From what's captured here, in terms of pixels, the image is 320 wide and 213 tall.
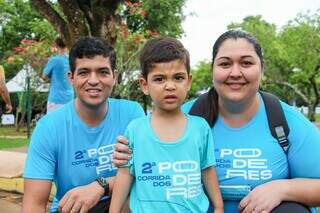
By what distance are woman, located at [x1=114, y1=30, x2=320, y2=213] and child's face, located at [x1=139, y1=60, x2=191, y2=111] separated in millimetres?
303

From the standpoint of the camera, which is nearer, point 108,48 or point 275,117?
point 275,117

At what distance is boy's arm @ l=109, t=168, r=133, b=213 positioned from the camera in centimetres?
262

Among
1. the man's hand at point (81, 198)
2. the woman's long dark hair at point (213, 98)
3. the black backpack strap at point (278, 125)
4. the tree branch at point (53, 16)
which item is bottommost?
the man's hand at point (81, 198)

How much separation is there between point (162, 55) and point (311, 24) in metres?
30.8

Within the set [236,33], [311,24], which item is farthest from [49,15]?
[311,24]

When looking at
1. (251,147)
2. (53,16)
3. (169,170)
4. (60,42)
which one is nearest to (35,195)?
(169,170)

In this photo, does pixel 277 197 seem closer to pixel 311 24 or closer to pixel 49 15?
pixel 49 15

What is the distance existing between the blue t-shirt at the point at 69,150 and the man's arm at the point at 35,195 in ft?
0.11

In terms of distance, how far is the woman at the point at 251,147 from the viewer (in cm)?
274

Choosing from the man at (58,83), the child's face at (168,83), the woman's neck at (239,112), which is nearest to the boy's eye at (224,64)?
the woman's neck at (239,112)

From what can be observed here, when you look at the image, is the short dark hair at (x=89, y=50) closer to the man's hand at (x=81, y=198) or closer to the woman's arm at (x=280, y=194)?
the man's hand at (x=81, y=198)

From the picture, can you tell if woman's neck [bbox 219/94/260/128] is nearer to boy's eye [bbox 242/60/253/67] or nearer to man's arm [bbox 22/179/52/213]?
boy's eye [bbox 242/60/253/67]

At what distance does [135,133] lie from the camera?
8.63ft

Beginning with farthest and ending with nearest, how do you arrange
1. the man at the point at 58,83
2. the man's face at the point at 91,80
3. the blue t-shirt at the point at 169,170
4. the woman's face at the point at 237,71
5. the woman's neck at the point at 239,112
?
the man at the point at 58,83
the man's face at the point at 91,80
the woman's neck at the point at 239,112
the woman's face at the point at 237,71
the blue t-shirt at the point at 169,170
